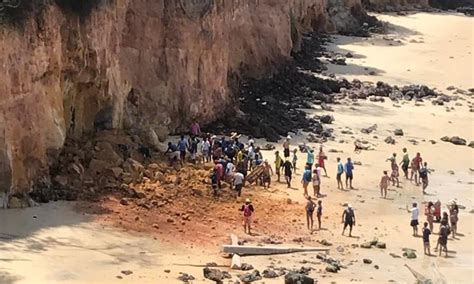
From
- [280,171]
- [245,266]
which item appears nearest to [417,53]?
[280,171]

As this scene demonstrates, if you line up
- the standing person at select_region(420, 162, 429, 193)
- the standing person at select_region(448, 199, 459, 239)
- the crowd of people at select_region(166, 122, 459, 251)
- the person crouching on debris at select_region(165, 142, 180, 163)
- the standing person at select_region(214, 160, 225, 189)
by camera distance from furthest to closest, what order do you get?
1. the standing person at select_region(420, 162, 429, 193)
2. the person crouching on debris at select_region(165, 142, 180, 163)
3. the standing person at select_region(214, 160, 225, 189)
4. the standing person at select_region(448, 199, 459, 239)
5. the crowd of people at select_region(166, 122, 459, 251)

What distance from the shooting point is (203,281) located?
21.1m

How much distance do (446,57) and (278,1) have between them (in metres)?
15.1

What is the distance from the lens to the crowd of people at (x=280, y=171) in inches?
1030

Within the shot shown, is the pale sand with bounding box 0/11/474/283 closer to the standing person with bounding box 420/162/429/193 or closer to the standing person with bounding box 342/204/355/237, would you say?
the standing person with bounding box 420/162/429/193

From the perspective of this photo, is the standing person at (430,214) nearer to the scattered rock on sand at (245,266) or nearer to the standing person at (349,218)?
the standing person at (349,218)

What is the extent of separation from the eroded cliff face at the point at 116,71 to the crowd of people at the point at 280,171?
1.46m

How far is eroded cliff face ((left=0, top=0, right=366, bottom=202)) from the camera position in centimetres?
2462

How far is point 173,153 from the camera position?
29562 mm

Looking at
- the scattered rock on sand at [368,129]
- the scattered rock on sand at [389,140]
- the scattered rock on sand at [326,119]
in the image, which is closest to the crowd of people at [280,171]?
the scattered rock on sand at [389,140]

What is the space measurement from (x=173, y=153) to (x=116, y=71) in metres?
3.21

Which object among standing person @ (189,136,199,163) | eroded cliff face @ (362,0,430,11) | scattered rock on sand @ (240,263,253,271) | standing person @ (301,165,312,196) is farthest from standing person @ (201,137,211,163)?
eroded cliff face @ (362,0,430,11)

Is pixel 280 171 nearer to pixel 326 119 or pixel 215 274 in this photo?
pixel 326 119

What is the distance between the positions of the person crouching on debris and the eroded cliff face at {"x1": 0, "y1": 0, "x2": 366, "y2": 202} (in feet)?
2.38
